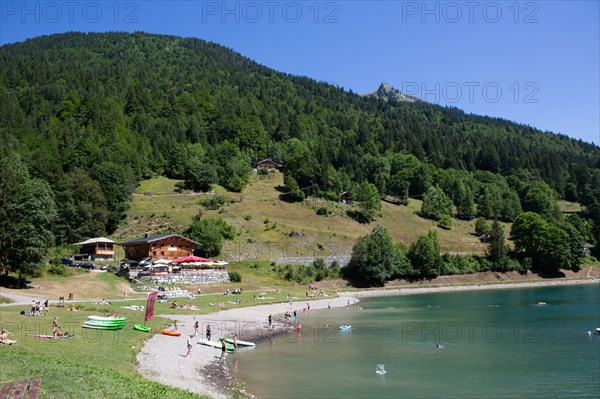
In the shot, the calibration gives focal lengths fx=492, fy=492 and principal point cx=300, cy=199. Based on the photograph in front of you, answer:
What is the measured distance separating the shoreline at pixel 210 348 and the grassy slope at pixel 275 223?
871 inches

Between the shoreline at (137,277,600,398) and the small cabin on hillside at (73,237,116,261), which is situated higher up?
the small cabin on hillside at (73,237,116,261)

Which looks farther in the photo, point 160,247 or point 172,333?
point 160,247

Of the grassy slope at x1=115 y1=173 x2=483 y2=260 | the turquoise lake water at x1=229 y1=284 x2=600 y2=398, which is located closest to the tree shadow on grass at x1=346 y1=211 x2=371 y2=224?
the grassy slope at x1=115 y1=173 x2=483 y2=260

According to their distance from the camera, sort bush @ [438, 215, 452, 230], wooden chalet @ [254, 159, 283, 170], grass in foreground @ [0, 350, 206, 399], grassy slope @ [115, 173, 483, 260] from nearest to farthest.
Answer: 1. grass in foreground @ [0, 350, 206, 399]
2. grassy slope @ [115, 173, 483, 260]
3. bush @ [438, 215, 452, 230]
4. wooden chalet @ [254, 159, 283, 170]

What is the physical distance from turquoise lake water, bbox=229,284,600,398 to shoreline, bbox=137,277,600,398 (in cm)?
164

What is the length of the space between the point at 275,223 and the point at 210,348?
67.0 metres

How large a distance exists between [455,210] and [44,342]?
13422 cm

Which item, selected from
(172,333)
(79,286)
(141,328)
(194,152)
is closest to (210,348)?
(172,333)

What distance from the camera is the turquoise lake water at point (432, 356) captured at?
28594mm

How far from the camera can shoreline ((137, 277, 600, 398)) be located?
86.8 ft

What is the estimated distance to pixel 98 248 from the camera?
266ft

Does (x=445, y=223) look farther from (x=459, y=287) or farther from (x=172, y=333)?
(x=172, y=333)

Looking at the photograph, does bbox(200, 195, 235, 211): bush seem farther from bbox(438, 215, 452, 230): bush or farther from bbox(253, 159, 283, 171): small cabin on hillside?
bbox(438, 215, 452, 230): bush

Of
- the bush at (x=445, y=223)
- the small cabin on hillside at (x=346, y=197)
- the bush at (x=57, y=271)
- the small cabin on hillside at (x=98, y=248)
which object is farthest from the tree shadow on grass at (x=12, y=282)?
the bush at (x=445, y=223)
